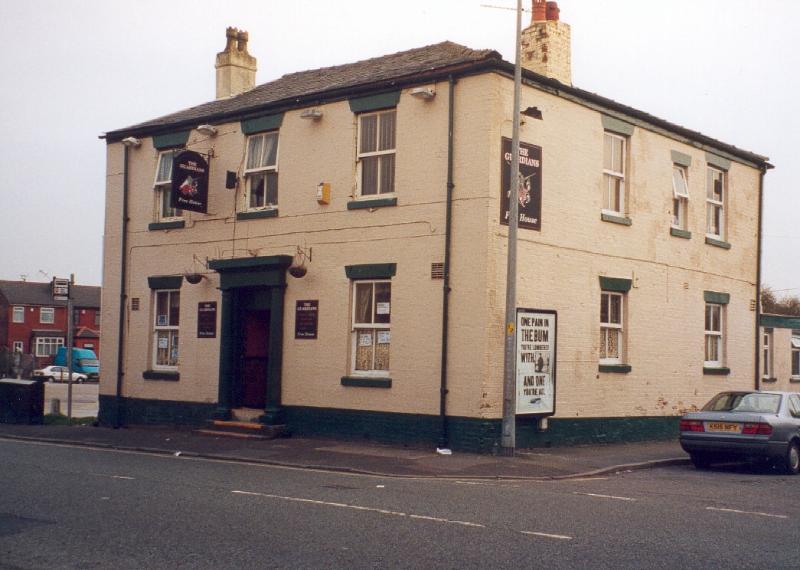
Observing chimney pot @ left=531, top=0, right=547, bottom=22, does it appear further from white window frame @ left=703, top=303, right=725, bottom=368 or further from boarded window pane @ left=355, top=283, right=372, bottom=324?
white window frame @ left=703, top=303, right=725, bottom=368

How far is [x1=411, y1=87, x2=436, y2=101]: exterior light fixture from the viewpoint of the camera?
17.7 meters

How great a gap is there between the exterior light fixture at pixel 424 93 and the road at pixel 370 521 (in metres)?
7.41

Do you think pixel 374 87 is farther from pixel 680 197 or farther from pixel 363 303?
pixel 680 197

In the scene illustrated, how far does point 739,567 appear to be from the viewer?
7.96 m

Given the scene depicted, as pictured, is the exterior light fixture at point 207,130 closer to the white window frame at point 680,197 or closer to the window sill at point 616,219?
the window sill at point 616,219

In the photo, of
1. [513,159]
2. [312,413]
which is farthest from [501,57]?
[312,413]

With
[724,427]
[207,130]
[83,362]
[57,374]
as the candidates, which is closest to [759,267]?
[724,427]

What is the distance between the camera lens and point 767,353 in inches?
1091

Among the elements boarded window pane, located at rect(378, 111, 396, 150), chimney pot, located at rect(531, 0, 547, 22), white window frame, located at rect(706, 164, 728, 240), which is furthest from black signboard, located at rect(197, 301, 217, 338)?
white window frame, located at rect(706, 164, 728, 240)

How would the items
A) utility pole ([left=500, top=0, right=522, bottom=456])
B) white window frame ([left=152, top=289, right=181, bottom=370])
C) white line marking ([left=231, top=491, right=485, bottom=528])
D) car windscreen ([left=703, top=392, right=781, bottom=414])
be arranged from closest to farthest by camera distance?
white line marking ([left=231, top=491, right=485, bottom=528])
car windscreen ([left=703, top=392, right=781, bottom=414])
utility pole ([left=500, top=0, right=522, bottom=456])
white window frame ([left=152, top=289, right=181, bottom=370])

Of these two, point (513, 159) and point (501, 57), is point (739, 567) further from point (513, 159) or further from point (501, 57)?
point (501, 57)

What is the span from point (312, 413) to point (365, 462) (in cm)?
409

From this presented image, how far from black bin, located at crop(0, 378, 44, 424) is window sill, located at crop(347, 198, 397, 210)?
9873 mm

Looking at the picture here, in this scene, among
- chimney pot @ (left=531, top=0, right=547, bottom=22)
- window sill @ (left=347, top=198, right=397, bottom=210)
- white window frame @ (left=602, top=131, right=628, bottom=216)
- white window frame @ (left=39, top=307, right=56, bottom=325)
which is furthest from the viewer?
white window frame @ (left=39, top=307, right=56, bottom=325)
